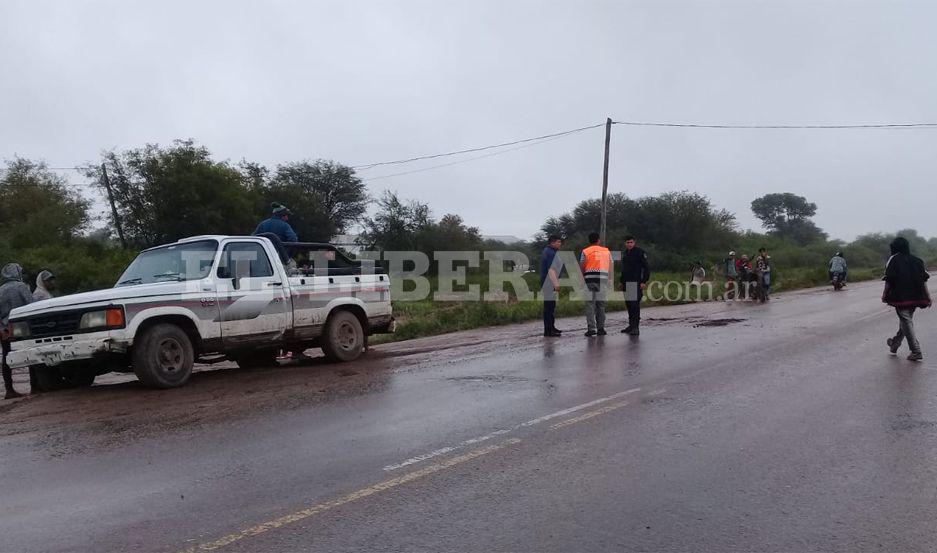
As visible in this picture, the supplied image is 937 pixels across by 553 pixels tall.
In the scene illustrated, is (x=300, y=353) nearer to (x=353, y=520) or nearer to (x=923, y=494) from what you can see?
(x=353, y=520)

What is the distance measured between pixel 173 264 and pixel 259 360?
2.49m

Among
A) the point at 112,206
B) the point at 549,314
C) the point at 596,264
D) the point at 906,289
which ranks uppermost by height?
the point at 112,206

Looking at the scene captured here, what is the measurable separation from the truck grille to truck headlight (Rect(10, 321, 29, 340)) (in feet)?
0.16

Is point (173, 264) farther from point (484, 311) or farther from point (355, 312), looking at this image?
point (484, 311)

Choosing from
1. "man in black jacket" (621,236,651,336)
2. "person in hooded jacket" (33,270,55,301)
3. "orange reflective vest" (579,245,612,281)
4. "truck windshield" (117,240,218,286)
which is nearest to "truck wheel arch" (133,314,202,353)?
"truck windshield" (117,240,218,286)

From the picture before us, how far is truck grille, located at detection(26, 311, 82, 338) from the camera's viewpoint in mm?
8359

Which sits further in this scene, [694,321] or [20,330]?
[694,321]

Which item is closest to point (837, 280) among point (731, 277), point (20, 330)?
point (731, 277)

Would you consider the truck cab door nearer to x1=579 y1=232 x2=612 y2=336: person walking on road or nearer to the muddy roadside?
the muddy roadside

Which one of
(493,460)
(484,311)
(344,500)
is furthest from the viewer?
(484,311)

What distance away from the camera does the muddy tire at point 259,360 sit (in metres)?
11.4

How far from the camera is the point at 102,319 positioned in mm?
8328

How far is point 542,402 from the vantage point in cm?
756

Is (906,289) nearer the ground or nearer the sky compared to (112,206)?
nearer the ground
